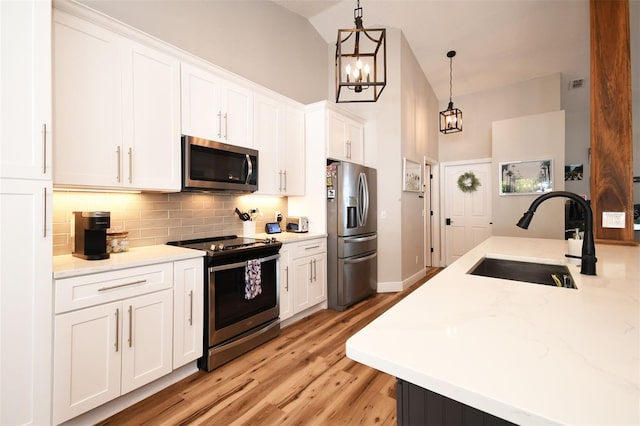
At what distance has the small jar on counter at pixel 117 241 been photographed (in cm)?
204

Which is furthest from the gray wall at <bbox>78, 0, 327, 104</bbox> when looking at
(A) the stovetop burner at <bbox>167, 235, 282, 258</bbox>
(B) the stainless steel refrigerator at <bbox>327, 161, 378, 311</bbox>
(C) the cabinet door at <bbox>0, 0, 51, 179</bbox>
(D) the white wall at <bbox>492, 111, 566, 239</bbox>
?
(D) the white wall at <bbox>492, 111, 566, 239</bbox>

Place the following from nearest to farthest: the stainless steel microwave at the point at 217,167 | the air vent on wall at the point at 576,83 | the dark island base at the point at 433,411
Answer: the dark island base at the point at 433,411
the stainless steel microwave at the point at 217,167
the air vent on wall at the point at 576,83

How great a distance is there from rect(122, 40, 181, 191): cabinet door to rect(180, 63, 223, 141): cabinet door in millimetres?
65

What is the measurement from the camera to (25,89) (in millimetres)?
1420

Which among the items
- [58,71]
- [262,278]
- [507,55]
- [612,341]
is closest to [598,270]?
[612,341]

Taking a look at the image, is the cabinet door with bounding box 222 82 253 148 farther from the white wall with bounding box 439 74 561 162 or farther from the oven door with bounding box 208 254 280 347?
the white wall with bounding box 439 74 561 162

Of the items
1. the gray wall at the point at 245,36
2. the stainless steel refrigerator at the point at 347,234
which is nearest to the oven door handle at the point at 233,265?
the stainless steel refrigerator at the point at 347,234

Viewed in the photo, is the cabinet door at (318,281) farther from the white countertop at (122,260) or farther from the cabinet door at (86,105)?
the cabinet door at (86,105)

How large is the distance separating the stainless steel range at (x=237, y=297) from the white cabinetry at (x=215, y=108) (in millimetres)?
971

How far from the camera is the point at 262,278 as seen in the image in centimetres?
257

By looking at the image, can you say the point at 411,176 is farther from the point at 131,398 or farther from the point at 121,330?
the point at 131,398

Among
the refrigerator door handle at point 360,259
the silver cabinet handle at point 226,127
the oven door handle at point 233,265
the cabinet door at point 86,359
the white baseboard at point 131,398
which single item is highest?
the silver cabinet handle at point 226,127

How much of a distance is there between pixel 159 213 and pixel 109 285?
2.97ft

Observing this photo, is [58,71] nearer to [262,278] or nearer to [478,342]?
[262,278]
